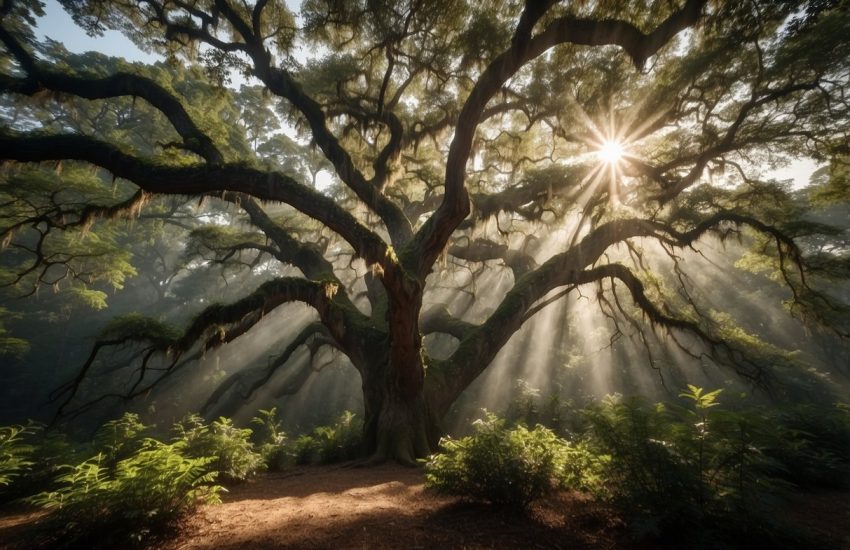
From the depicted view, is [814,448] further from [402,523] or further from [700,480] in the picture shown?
[402,523]

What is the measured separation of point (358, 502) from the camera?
477 cm

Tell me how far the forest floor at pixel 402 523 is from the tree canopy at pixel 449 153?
295 centimetres

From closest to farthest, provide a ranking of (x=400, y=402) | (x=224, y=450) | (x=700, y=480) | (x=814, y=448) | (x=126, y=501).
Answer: (x=700, y=480) < (x=126, y=501) < (x=224, y=450) < (x=814, y=448) < (x=400, y=402)

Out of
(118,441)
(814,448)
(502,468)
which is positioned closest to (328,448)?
(118,441)

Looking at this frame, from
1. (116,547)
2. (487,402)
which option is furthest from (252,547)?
(487,402)

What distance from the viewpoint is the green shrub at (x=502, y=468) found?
3920mm

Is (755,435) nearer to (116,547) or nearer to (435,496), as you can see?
(435,496)

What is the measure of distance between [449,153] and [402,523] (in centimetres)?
573

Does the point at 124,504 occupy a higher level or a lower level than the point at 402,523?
lower

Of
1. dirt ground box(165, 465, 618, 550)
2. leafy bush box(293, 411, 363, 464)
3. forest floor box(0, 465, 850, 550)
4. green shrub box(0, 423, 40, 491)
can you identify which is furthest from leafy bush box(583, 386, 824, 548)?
green shrub box(0, 423, 40, 491)

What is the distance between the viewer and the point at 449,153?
6590mm

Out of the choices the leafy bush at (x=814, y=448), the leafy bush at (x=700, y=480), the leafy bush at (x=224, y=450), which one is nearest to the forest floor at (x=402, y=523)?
the leafy bush at (x=700, y=480)

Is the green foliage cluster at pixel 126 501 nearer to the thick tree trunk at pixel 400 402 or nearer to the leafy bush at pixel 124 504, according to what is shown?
the leafy bush at pixel 124 504

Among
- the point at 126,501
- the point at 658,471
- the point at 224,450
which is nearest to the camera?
the point at 658,471
